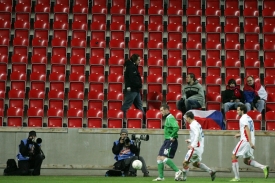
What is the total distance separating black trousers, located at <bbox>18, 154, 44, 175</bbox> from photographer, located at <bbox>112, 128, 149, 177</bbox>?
1780 millimetres

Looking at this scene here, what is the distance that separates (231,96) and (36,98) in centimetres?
527

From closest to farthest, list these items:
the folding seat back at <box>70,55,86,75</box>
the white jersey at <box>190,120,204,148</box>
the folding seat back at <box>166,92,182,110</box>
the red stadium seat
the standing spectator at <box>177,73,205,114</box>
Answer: the white jersey at <box>190,120,204,148</box> < the standing spectator at <box>177,73,205,114</box> < the red stadium seat < the folding seat back at <box>166,92,182,110</box> < the folding seat back at <box>70,55,86,75</box>

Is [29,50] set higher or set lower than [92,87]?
higher

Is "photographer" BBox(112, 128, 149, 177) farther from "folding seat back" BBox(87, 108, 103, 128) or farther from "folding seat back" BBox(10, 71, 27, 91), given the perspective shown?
"folding seat back" BBox(10, 71, 27, 91)

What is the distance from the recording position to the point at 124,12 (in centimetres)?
2000

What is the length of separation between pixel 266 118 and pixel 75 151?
5.10 metres

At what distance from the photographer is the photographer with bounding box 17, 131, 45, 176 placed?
1435 cm

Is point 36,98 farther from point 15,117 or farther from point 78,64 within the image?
point 78,64

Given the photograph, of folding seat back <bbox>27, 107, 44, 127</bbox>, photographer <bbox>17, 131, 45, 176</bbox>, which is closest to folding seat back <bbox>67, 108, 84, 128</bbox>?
folding seat back <bbox>27, 107, 44, 127</bbox>

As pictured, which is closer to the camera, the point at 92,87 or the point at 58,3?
the point at 92,87

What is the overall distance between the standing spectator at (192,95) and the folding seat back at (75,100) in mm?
2829

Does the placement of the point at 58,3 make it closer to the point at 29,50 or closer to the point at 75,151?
the point at 29,50

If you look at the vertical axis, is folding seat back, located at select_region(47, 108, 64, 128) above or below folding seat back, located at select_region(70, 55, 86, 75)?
below

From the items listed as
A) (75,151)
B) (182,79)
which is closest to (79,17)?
(182,79)
